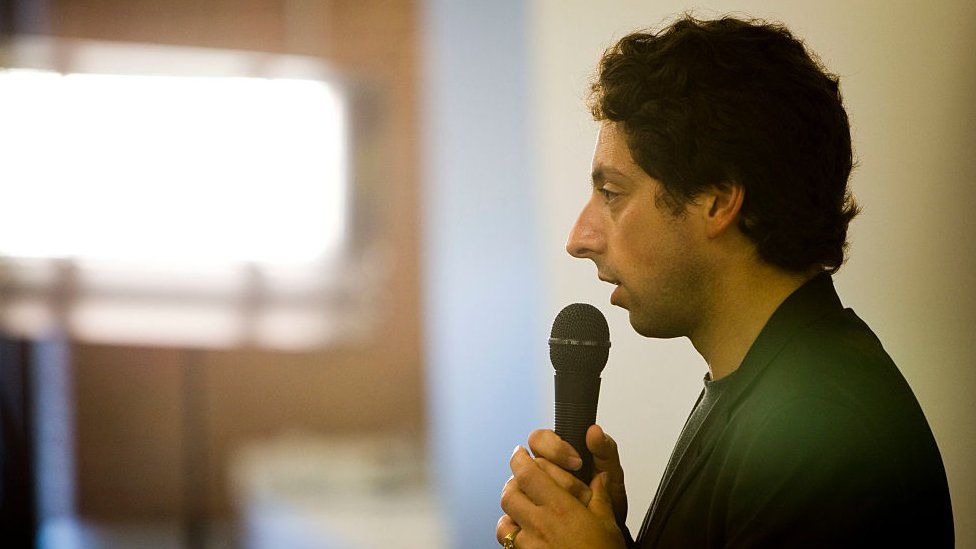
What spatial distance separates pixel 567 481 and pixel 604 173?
0.38 meters

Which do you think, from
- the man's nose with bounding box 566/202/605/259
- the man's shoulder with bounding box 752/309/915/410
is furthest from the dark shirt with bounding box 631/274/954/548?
the man's nose with bounding box 566/202/605/259

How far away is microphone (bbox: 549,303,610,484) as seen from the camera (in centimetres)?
102

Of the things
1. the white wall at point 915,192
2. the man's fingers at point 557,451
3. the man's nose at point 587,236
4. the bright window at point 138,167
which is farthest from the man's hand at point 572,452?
the bright window at point 138,167

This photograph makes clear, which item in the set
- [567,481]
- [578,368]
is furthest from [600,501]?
[578,368]

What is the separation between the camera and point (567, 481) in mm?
958

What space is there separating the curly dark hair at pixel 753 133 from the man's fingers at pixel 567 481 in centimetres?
33

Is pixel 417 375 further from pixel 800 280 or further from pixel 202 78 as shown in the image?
pixel 800 280

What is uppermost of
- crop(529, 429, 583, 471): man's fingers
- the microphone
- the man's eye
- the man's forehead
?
the man's forehead

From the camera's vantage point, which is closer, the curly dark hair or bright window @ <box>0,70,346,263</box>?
the curly dark hair

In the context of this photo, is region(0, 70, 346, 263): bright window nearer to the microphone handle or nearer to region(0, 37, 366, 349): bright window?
region(0, 37, 366, 349): bright window

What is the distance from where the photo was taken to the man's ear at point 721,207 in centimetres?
103

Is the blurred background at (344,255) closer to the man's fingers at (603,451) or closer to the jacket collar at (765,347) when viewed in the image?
the jacket collar at (765,347)

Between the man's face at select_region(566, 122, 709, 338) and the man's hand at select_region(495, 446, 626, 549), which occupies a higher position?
the man's face at select_region(566, 122, 709, 338)

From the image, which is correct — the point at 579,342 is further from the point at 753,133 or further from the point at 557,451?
the point at 753,133
